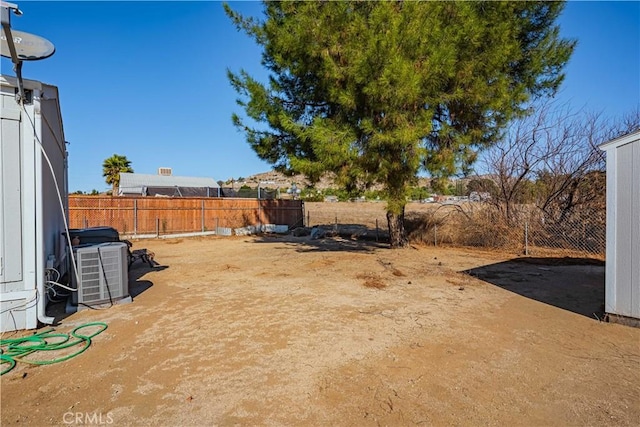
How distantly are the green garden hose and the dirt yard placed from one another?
120 millimetres

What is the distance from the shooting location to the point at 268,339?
3744mm

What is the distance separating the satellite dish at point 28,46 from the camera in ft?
11.7

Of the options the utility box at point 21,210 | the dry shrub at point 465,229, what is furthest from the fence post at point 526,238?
the utility box at point 21,210

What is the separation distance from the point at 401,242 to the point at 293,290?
6.29 metres

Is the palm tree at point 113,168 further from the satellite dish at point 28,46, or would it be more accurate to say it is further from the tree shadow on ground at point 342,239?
the satellite dish at point 28,46

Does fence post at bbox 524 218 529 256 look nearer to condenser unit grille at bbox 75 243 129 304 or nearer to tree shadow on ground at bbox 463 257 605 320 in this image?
tree shadow on ground at bbox 463 257 605 320

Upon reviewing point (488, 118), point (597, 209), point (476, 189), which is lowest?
point (597, 209)

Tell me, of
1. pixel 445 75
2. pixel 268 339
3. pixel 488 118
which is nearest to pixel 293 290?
pixel 268 339

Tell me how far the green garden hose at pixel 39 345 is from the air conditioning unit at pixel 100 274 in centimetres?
87

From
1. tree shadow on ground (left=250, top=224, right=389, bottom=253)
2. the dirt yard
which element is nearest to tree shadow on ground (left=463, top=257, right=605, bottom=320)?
the dirt yard

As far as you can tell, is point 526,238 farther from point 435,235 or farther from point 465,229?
point 435,235

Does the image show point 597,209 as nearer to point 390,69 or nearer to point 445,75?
point 445,75

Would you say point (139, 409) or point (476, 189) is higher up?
point (476, 189)
